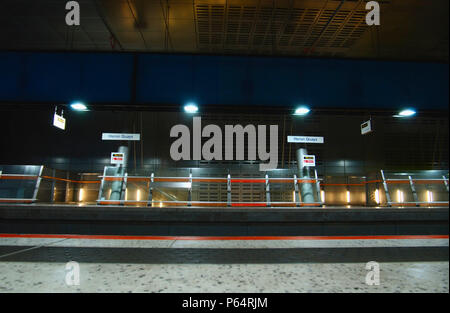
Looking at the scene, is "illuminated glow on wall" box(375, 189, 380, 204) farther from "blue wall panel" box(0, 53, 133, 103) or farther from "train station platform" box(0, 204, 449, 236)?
"blue wall panel" box(0, 53, 133, 103)

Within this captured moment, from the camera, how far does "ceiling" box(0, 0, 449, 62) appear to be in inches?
297

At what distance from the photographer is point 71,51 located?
21.4 feet

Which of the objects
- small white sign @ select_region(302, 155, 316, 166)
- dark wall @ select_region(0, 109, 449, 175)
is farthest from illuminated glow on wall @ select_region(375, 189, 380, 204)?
small white sign @ select_region(302, 155, 316, 166)

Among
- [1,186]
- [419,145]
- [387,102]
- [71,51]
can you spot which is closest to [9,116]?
[1,186]

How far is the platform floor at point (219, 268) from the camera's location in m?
2.01

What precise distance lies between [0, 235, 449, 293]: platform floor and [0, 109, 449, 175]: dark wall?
15.0m

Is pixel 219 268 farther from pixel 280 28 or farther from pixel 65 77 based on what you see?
pixel 280 28

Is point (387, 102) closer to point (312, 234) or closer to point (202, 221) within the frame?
point (312, 234)

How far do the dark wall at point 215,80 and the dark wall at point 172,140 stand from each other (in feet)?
38.7

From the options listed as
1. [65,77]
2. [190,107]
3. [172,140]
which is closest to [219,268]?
[190,107]

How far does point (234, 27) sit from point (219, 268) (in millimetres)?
8180

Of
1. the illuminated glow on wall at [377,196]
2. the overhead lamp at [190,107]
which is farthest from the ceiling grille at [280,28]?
the illuminated glow on wall at [377,196]

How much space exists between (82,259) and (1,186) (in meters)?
10.4

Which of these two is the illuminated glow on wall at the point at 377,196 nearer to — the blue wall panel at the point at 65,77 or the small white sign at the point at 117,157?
the blue wall panel at the point at 65,77
